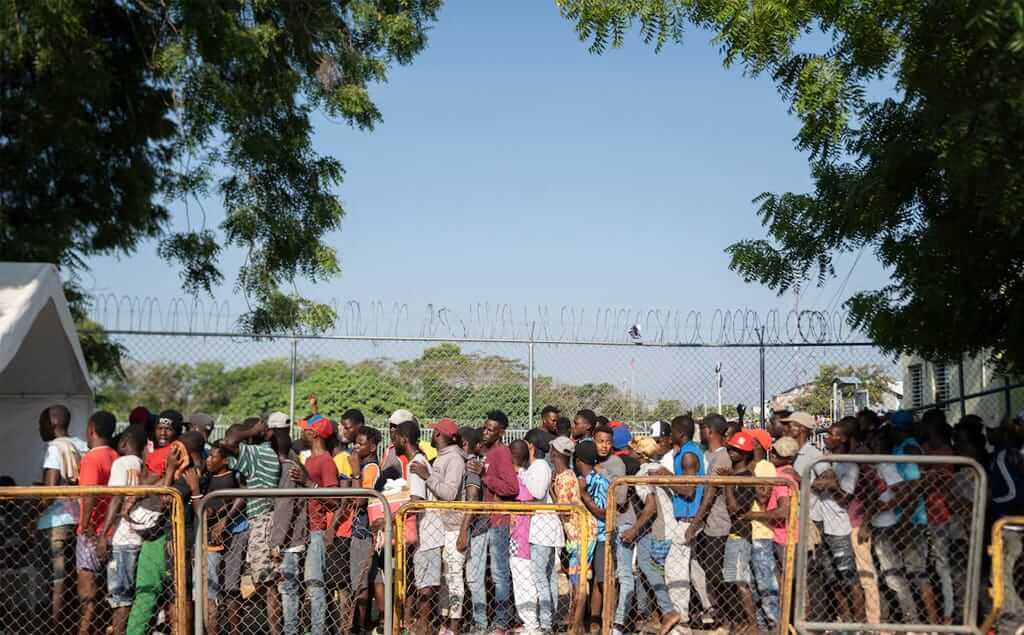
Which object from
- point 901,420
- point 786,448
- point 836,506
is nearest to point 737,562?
point 836,506

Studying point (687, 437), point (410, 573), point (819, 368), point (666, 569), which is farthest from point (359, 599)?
point (819, 368)

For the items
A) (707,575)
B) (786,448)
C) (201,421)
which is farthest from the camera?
(201,421)

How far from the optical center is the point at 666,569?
777cm

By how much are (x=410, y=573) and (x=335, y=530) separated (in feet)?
2.46

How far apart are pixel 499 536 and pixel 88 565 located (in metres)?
2.88

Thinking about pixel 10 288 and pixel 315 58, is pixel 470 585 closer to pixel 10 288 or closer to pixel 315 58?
pixel 10 288

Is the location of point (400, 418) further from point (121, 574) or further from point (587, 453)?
point (121, 574)

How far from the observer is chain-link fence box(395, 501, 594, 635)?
7727 mm


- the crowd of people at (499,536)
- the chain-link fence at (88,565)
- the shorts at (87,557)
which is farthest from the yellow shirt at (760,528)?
the shorts at (87,557)

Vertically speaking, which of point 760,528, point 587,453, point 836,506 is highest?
point 587,453

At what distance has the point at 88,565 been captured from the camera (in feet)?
23.7

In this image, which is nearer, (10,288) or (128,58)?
(10,288)

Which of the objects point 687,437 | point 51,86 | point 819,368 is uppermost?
point 51,86

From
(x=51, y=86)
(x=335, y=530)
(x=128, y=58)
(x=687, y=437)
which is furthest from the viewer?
(x=128, y=58)
